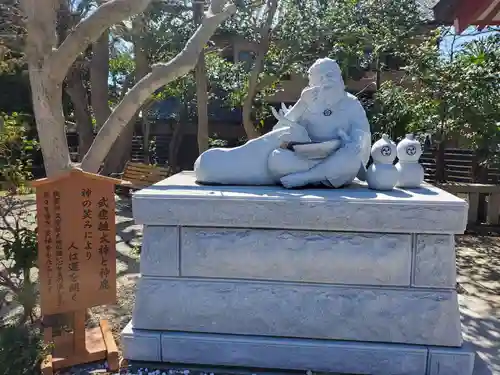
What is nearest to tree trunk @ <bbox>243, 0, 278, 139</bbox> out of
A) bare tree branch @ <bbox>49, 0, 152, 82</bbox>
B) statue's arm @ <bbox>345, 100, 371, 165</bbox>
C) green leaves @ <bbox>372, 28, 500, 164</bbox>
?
green leaves @ <bbox>372, 28, 500, 164</bbox>

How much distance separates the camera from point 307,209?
250cm

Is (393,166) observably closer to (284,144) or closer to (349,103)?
(349,103)

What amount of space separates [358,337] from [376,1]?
6866 millimetres

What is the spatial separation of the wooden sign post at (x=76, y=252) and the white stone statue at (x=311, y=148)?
2.29ft

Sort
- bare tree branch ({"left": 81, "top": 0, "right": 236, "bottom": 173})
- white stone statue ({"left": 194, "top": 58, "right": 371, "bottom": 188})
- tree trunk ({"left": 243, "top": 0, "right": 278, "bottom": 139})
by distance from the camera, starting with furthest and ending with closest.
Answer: tree trunk ({"left": 243, "top": 0, "right": 278, "bottom": 139})
bare tree branch ({"left": 81, "top": 0, "right": 236, "bottom": 173})
white stone statue ({"left": 194, "top": 58, "right": 371, "bottom": 188})

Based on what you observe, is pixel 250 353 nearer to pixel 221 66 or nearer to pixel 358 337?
pixel 358 337

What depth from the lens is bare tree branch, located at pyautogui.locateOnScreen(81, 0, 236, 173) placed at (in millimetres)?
3348

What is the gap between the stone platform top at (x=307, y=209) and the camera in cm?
243

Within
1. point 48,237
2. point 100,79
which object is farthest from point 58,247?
point 100,79

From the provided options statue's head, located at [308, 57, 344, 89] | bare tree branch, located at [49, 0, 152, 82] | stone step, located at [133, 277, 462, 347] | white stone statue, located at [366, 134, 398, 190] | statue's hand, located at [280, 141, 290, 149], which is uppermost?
bare tree branch, located at [49, 0, 152, 82]

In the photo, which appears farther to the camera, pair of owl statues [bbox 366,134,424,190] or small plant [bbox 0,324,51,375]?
pair of owl statues [bbox 366,134,424,190]

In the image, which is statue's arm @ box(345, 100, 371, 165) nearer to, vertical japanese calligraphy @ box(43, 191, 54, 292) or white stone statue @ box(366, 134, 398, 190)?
white stone statue @ box(366, 134, 398, 190)

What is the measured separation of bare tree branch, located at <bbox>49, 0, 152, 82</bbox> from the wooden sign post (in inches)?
34.2

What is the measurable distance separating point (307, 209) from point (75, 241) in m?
1.33
